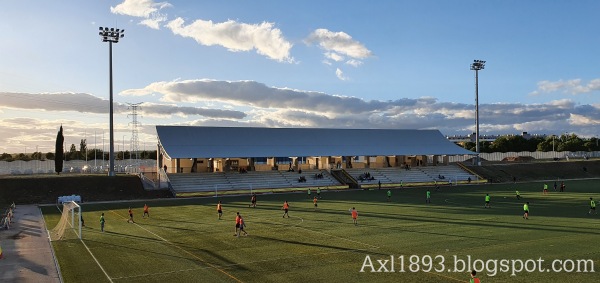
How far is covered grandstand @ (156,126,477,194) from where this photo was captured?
215ft

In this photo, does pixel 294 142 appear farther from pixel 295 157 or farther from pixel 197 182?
→ pixel 197 182

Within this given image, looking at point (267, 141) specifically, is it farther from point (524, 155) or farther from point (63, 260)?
point (524, 155)

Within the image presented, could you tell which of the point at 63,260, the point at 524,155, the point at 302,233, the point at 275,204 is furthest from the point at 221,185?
the point at 524,155

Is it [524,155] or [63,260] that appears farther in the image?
[524,155]

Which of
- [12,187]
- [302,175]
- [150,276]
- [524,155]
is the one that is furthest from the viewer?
[524,155]

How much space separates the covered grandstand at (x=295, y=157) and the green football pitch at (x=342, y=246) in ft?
81.7

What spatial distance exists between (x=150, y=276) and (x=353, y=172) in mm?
57678

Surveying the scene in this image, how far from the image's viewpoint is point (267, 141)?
74312 millimetres

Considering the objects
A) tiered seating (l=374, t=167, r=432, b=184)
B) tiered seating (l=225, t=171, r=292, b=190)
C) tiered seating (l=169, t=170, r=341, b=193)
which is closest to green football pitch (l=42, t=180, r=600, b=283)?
tiered seating (l=169, t=170, r=341, b=193)

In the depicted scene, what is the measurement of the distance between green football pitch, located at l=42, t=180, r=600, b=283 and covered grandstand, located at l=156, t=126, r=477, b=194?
24.9 metres

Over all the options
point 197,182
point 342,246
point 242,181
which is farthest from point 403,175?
point 342,246

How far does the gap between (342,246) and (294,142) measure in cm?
5208

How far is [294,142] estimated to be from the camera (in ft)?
248

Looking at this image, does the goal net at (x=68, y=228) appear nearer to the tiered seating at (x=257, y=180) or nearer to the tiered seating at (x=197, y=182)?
the tiered seating at (x=197, y=182)
